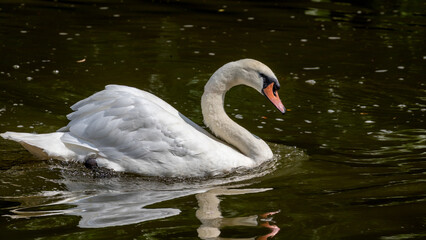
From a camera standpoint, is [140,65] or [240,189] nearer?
[240,189]

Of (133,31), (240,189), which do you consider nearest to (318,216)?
(240,189)

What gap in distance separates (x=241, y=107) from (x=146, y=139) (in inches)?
103

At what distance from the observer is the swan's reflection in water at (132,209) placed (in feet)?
16.5

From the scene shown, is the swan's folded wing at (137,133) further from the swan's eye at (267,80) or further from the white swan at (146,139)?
the swan's eye at (267,80)

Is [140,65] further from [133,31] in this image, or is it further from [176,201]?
[176,201]

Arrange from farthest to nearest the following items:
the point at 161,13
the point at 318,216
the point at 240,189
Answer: the point at 161,13 → the point at 240,189 → the point at 318,216

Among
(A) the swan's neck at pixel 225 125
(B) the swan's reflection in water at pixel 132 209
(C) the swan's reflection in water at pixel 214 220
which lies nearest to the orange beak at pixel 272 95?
(A) the swan's neck at pixel 225 125

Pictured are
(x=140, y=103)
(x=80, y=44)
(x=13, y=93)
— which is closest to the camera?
(x=140, y=103)

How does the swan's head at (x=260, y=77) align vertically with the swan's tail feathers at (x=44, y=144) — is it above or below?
above

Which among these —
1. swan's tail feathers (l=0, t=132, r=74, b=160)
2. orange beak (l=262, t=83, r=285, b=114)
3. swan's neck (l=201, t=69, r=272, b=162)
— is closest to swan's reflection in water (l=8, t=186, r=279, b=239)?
swan's tail feathers (l=0, t=132, r=74, b=160)

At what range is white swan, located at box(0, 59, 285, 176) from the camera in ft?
20.9

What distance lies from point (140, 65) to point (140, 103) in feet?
14.1

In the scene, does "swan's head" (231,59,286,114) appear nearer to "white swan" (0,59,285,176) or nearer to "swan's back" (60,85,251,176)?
"white swan" (0,59,285,176)

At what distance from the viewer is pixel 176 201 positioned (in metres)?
5.64
